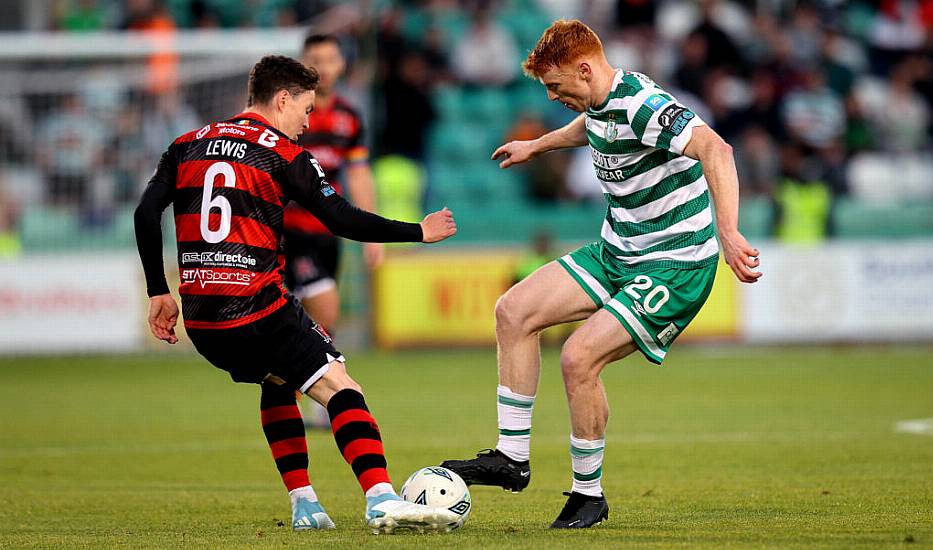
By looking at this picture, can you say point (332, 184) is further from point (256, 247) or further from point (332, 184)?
point (256, 247)

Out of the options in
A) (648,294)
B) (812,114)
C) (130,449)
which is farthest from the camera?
(812,114)

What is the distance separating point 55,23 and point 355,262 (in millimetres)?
5430

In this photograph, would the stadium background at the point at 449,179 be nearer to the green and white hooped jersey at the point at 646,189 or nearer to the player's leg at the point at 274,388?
the green and white hooped jersey at the point at 646,189

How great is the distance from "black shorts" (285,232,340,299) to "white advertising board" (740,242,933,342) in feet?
27.7

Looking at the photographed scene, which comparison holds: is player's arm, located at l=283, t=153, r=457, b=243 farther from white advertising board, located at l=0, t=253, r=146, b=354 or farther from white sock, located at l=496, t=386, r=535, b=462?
white advertising board, located at l=0, t=253, r=146, b=354

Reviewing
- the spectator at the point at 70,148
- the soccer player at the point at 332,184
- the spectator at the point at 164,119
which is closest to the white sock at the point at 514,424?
the soccer player at the point at 332,184

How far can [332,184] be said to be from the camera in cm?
987

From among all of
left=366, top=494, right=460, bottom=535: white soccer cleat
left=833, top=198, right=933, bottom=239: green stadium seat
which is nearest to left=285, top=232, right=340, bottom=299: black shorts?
left=366, top=494, right=460, bottom=535: white soccer cleat

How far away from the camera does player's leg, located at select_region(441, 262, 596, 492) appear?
6164 mm

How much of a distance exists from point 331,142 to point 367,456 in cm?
462

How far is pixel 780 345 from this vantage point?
17.3 meters

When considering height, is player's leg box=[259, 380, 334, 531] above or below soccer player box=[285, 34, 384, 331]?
below

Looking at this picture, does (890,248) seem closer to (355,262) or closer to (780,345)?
(780,345)

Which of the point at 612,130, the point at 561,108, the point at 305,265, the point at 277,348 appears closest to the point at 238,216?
the point at 277,348
